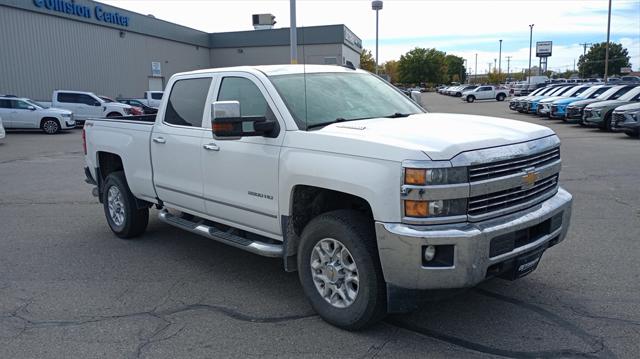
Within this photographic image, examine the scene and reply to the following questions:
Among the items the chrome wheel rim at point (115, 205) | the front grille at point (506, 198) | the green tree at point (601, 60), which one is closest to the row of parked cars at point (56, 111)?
the chrome wheel rim at point (115, 205)

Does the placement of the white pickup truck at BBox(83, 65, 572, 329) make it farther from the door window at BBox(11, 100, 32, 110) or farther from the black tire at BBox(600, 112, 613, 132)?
the door window at BBox(11, 100, 32, 110)

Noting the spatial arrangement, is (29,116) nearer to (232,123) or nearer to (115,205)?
(115,205)

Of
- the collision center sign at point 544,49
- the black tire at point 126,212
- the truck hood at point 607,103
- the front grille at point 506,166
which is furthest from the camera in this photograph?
the collision center sign at point 544,49

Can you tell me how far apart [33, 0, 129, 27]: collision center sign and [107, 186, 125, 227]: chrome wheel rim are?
93.6ft

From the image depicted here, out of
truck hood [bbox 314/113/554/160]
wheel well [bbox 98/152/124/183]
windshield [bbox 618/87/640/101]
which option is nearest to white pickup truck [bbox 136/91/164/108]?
A: windshield [bbox 618/87/640/101]

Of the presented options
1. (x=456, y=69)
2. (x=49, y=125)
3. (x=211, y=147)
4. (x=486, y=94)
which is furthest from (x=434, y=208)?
(x=456, y=69)

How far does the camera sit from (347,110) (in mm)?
4965

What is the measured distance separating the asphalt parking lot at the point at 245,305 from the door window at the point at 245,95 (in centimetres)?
165

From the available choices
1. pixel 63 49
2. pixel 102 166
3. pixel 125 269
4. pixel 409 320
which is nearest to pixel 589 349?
pixel 409 320

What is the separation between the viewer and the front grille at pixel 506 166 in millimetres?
3742

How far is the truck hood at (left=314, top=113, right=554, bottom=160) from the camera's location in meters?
3.75

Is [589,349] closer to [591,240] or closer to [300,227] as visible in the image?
[300,227]

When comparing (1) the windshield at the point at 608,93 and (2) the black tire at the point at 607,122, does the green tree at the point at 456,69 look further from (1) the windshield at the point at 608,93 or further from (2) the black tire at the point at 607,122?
(2) the black tire at the point at 607,122

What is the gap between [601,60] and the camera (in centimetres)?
11150
